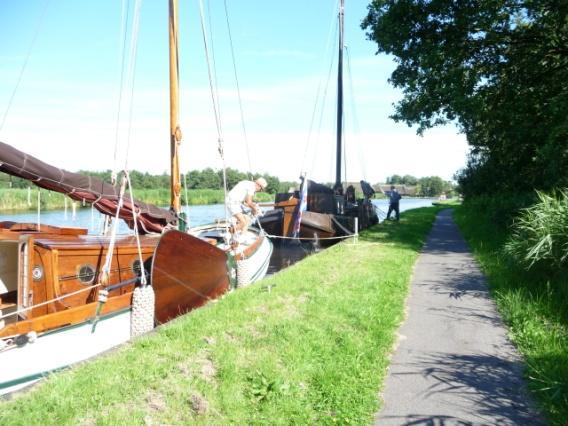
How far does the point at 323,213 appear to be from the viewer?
18.8m

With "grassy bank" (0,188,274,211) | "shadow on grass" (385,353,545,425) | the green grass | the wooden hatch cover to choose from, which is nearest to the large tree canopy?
the green grass

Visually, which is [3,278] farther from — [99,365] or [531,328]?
[531,328]

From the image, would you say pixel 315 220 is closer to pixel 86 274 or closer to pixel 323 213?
pixel 323 213

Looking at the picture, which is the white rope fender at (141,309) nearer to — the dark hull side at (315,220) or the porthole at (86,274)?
the porthole at (86,274)

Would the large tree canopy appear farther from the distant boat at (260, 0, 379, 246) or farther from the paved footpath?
the paved footpath

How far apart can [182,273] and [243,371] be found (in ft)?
11.2

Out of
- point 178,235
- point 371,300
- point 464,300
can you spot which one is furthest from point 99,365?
point 464,300

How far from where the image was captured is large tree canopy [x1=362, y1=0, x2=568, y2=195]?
12.5 m

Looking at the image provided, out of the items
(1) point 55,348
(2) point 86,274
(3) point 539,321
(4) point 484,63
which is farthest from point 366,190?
(1) point 55,348

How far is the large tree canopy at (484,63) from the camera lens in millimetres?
12508

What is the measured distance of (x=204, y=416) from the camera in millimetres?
3363

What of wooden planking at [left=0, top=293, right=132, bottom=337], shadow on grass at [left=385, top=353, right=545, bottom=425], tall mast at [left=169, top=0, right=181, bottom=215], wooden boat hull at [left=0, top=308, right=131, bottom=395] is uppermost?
tall mast at [left=169, top=0, right=181, bottom=215]

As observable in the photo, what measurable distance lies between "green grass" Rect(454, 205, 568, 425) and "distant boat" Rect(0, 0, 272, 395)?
457 cm

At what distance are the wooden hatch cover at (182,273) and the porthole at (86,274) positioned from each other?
0.82 m
